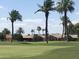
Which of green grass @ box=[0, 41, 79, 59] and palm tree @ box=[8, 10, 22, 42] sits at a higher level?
palm tree @ box=[8, 10, 22, 42]

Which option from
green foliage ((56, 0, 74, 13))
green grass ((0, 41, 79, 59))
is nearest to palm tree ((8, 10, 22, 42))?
green foliage ((56, 0, 74, 13))

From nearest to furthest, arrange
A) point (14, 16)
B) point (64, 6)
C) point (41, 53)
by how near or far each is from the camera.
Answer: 1. point (41, 53)
2. point (64, 6)
3. point (14, 16)

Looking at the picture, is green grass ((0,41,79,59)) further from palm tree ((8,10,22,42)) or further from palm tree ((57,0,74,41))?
palm tree ((8,10,22,42))

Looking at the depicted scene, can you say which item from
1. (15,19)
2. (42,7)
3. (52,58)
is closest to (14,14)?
(15,19)

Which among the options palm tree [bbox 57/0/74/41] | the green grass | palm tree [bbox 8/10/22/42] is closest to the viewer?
the green grass

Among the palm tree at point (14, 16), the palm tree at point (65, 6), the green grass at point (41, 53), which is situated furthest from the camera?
the palm tree at point (14, 16)

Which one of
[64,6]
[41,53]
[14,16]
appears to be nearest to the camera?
[41,53]

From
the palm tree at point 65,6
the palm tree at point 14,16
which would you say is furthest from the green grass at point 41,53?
the palm tree at point 14,16

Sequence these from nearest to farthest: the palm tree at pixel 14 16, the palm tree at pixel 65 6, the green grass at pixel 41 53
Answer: the green grass at pixel 41 53 → the palm tree at pixel 65 6 → the palm tree at pixel 14 16

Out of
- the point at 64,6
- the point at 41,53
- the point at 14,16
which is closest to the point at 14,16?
the point at 14,16

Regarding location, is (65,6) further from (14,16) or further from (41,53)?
(41,53)

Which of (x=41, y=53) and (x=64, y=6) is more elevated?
(x=64, y=6)

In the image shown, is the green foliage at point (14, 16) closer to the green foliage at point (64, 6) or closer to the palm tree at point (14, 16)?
the palm tree at point (14, 16)

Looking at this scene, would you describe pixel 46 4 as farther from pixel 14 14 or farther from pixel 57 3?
pixel 14 14
